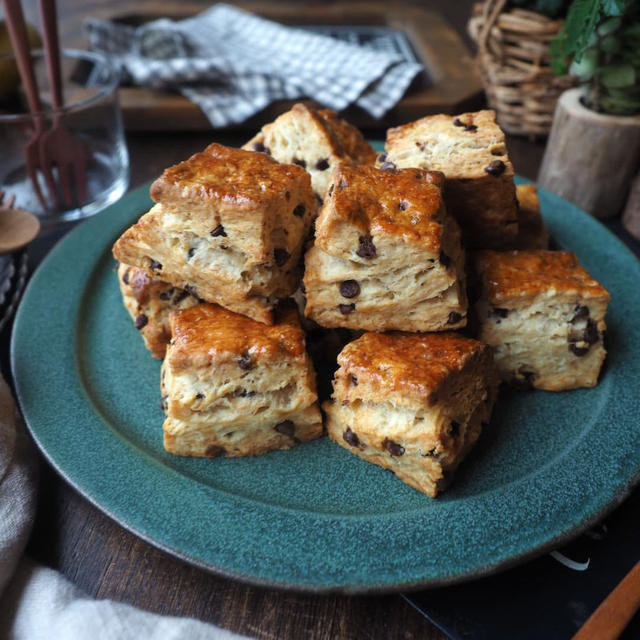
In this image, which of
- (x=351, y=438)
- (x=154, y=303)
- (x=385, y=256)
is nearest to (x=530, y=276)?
(x=385, y=256)

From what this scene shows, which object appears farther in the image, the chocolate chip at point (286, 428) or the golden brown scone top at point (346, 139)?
the golden brown scone top at point (346, 139)

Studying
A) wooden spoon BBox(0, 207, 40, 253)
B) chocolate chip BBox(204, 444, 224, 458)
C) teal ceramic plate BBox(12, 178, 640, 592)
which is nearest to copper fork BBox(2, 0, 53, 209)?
wooden spoon BBox(0, 207, 40, 253)

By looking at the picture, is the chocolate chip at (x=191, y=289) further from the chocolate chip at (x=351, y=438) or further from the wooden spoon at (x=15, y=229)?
the wooden spoon at (x=15, y=229)

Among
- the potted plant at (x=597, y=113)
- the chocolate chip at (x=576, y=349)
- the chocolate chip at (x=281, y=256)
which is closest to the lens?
the chocolate chip at (x=281, y=256)

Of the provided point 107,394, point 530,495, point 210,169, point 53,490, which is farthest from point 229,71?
point 530,495

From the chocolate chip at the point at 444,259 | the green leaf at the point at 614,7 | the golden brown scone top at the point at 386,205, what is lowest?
the chocolate chip at the point at 444,259

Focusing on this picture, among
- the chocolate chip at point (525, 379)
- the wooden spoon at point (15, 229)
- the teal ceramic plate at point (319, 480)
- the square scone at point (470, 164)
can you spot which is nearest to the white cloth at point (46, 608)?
the teal ceramic plate at point (319, 480)

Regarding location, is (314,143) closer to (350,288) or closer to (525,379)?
(350,288)
